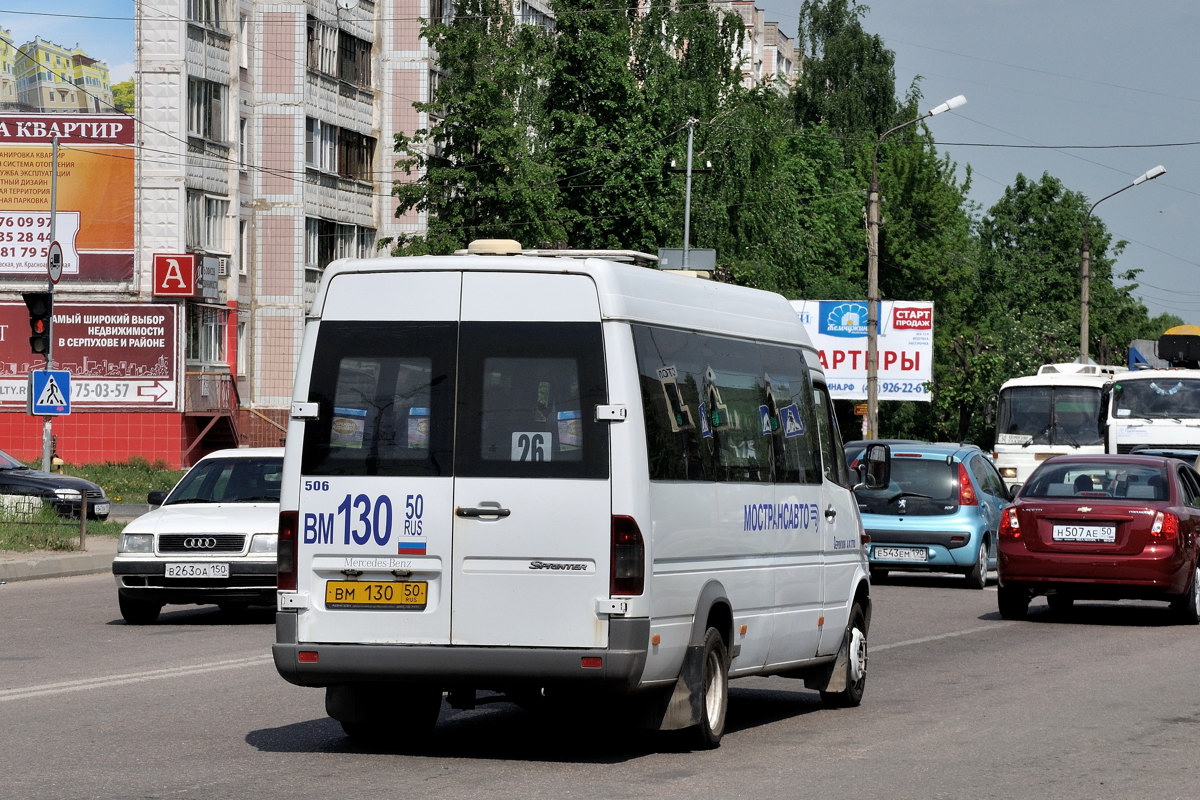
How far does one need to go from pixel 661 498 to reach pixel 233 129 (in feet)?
159

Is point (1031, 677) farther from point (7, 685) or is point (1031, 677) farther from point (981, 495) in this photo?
point (981, 495)

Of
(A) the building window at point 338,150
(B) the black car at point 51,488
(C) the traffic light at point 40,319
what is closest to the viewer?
(C) the traffic light at point 40,319

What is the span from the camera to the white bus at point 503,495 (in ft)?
30.3

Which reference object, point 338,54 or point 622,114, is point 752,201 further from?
point 338,54

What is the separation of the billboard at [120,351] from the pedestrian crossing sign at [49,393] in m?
23.0

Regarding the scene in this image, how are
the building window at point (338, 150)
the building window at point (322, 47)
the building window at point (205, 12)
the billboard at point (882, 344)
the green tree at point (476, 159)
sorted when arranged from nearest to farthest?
the green tree at point (476, 159) < the building window at point (205, 12) < the building window at point (338, 150) < the building window at point (322, 47) < the billboard at point (882, 344)

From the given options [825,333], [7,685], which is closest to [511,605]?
[7,685]

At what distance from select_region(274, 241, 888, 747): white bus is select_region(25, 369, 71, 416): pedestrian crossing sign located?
66.9 feet

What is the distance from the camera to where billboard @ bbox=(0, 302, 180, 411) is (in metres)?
52.3

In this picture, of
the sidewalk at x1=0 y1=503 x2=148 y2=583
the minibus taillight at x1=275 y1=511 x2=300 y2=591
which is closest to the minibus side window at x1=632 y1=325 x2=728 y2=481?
the minibus taillight at x1=275 y1=511 x2=300 y2=591

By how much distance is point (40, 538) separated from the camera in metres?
26.5

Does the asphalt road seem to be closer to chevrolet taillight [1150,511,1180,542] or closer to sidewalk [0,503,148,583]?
chevrolet taillight [1150,511,1180,542]

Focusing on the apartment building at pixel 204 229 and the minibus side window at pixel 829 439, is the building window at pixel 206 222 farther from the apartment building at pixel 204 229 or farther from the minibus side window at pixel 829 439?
the minibus side window at pixel 829 439

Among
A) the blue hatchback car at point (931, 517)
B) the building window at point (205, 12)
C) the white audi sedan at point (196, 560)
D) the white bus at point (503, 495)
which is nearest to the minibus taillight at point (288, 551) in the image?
the white bus at point (503, 495)
